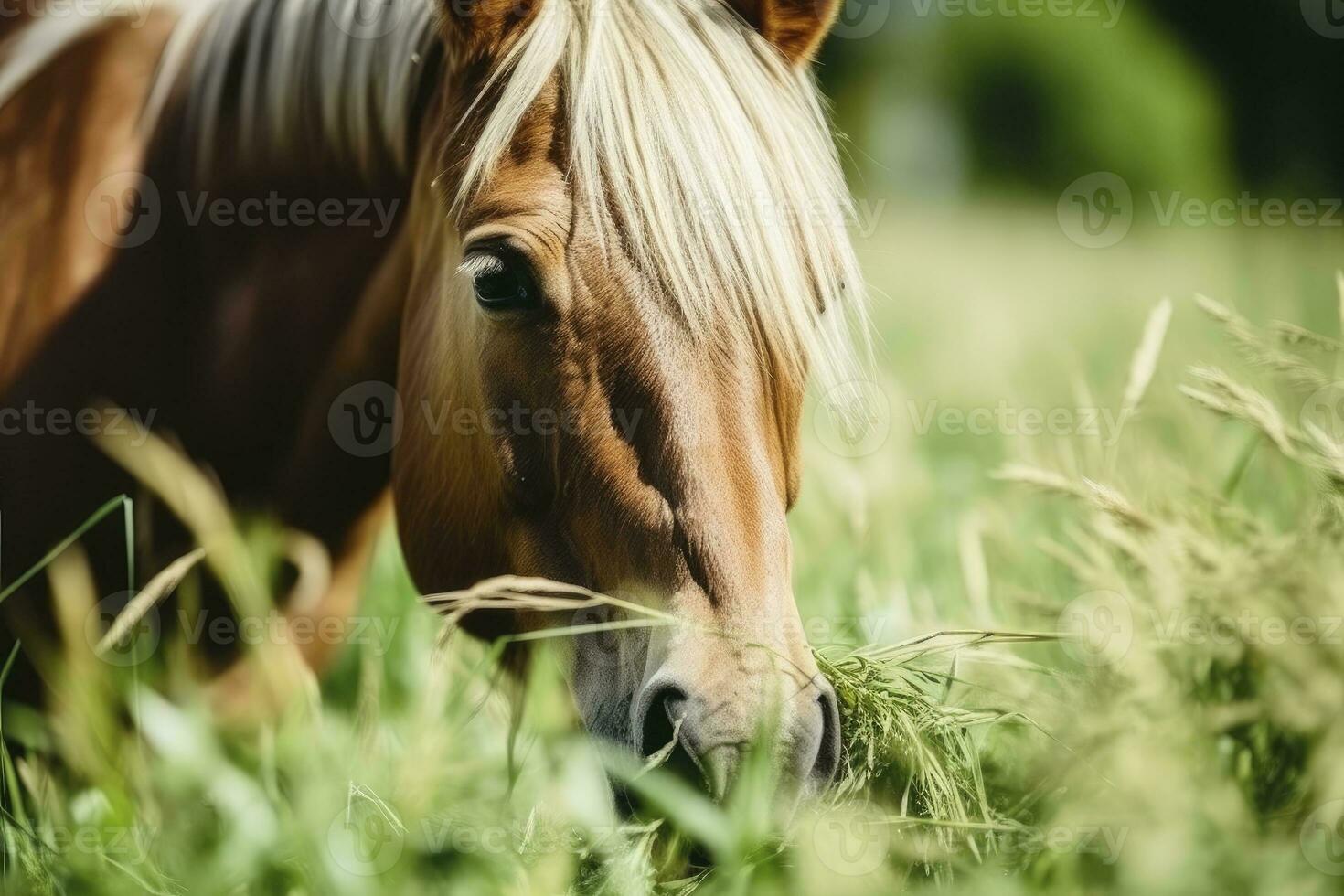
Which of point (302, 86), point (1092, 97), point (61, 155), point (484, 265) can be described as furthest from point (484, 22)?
point (1092, 97)

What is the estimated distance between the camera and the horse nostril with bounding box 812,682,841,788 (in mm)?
1275

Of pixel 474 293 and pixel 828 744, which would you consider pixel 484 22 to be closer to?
pixel 474 293

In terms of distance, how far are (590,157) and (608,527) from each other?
529 mm

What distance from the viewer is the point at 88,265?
1952mm

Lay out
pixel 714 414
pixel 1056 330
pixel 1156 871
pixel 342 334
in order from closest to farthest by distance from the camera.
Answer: pixel 1156 871, pixel 714 414, pixel 342 334, pixel 1056 330

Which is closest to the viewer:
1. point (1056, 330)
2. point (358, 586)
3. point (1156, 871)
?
point (1156, 871)

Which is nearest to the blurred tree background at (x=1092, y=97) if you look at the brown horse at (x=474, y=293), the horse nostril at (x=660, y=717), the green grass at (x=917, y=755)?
the green grass at (x=917, y=755)

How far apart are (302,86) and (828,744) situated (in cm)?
156

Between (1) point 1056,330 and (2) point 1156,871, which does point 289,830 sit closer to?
(2) point 1156,871

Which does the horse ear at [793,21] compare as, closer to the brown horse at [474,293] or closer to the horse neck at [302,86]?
the brown horse at [474,293]

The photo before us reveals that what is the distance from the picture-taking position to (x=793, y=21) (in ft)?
5.65

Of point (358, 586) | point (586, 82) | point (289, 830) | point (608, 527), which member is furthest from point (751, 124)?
point (358, 586)

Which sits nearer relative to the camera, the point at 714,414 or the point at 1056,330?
the point at 714,414

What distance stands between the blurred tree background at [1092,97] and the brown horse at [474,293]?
9.76 meters
